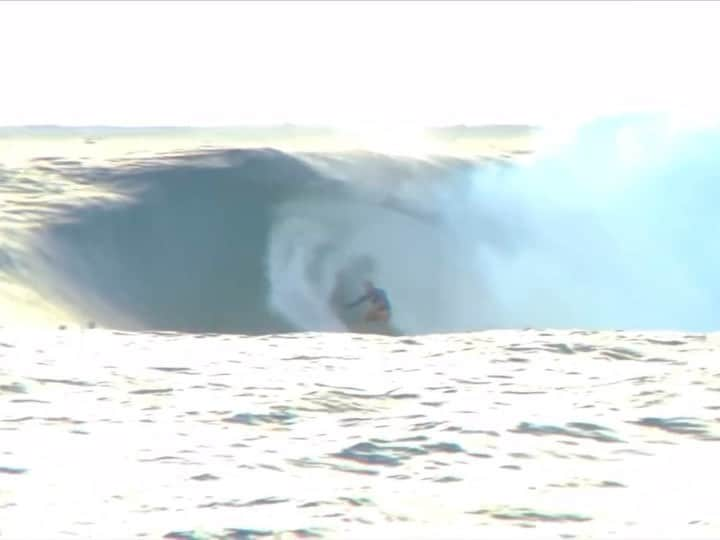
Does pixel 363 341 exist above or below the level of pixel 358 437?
below

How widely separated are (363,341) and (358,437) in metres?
4.56

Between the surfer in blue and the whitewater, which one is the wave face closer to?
the whitewater

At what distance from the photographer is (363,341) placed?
14336 millimetres

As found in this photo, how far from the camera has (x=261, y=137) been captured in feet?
147

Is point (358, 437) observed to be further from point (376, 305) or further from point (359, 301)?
point (359, 301)

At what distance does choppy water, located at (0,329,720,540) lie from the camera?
7871mm

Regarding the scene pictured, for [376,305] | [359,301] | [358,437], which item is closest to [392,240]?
→ [359,301]

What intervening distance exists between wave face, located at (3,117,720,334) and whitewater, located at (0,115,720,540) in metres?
0.05

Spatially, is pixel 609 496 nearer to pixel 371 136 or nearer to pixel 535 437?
pixel 535 437

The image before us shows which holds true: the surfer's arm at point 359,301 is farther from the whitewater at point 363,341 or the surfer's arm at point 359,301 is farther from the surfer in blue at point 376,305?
the whitewater at point 363,341

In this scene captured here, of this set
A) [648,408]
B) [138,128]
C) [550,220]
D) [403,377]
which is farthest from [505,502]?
[138,128]

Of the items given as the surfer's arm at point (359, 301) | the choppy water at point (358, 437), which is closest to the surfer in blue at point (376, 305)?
the surfer's arm at point (359, 301)

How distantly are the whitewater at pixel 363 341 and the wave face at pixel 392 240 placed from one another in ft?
0.15

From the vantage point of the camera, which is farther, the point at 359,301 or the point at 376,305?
the point at 359,301
